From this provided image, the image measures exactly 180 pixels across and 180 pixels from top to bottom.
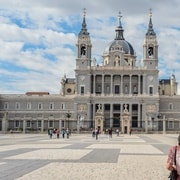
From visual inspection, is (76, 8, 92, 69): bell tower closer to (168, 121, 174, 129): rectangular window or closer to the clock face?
the clock face

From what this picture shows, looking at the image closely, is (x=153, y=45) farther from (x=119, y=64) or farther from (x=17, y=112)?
(x=17, y=112)

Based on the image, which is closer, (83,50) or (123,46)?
(83,50)

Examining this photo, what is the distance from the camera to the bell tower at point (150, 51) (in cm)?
11934

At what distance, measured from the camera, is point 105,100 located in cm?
11738

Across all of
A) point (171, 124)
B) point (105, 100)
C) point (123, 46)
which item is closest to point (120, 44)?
point (123, 46)

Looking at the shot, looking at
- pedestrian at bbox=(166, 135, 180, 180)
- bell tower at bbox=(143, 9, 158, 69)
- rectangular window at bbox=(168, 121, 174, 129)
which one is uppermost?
bell tower at bbox=(143, 9, 158, 69)

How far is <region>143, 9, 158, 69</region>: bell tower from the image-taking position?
11934 cm

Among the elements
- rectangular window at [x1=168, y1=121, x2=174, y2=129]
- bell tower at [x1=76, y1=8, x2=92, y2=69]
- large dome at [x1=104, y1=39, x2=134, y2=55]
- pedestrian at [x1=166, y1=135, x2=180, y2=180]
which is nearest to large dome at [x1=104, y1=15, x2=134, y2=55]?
large dome at [x1=104, y1=39, x2=134, y2=55]

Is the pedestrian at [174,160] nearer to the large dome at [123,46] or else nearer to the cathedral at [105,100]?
the cathedral at [105,100]

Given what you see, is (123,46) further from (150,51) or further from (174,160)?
(174,160)

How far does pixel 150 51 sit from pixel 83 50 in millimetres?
17591

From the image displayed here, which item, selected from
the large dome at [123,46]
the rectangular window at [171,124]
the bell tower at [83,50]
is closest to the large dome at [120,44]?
the large dome at [123,46]

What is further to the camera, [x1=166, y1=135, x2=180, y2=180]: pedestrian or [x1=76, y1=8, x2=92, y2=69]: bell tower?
[x1=76, y1=8, x2=92, y2=69]: bell tower

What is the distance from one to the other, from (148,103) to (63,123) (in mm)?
21771
